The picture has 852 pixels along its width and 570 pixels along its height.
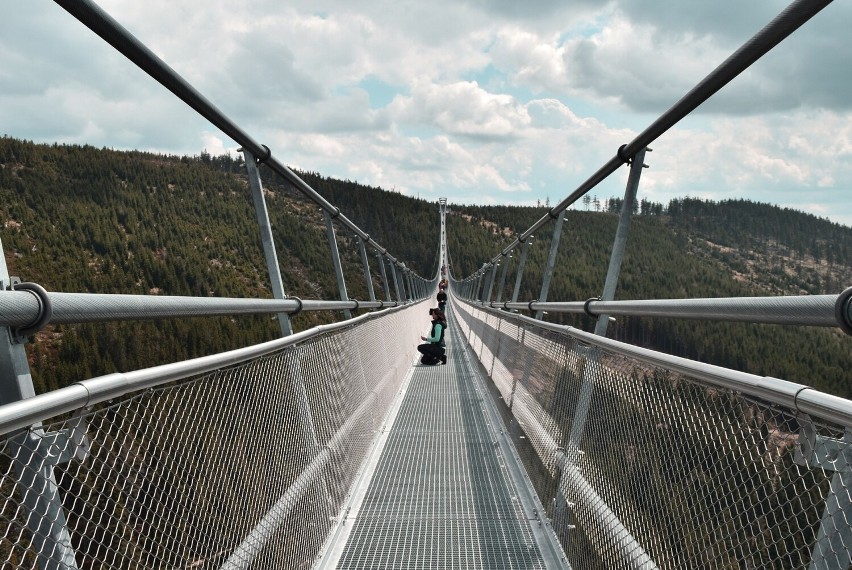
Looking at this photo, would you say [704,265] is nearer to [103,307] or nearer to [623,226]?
[623,226]

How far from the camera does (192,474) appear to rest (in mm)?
1863

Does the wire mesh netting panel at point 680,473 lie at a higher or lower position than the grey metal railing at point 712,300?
lower

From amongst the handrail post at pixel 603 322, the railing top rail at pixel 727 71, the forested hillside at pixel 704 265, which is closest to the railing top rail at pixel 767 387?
the handrail post at pixel 603 322

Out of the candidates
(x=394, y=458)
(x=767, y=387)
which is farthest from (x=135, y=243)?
(x=767, y=387)

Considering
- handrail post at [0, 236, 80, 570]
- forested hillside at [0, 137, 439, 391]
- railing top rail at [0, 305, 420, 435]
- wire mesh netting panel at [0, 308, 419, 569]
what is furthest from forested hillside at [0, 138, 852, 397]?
handrail post at [0, 236, 80, 570]

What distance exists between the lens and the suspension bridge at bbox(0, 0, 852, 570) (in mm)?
1253

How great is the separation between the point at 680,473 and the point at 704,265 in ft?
366

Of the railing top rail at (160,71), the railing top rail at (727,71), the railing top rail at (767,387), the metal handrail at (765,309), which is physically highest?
the railing top rail at (727,71)

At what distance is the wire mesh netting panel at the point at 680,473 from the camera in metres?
1.30

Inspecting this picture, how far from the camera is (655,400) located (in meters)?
2.13

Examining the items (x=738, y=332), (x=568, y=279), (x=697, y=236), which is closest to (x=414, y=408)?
(x=738, y=332)

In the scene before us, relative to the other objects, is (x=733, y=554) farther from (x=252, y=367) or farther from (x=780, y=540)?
(x=252, y=367)

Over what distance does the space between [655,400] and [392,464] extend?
9.98ft

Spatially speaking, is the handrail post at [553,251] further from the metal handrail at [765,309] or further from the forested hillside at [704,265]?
the forested hillside at [704,265]
